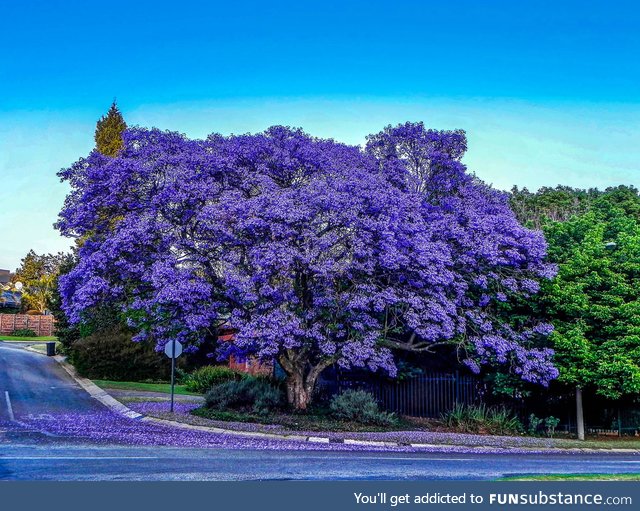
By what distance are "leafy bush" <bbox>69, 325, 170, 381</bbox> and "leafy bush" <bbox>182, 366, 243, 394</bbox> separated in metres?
3.77

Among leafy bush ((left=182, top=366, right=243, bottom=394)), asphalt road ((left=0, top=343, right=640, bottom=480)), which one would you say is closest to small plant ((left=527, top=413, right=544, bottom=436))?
asphalt road ((left=0, top=343, right=640, bottom=480))

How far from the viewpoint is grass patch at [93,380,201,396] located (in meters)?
32.9

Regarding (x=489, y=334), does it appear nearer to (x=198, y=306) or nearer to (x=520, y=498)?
(x=198, y=306)

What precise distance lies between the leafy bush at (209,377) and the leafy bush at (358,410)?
1068 centimetres

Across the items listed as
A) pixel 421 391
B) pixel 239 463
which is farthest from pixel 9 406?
pixel 421 391

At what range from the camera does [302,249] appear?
68.2 ft

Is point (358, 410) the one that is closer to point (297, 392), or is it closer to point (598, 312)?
point (297, 392)

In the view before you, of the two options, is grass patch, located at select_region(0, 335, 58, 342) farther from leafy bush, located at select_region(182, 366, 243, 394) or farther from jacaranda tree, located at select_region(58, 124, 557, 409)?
jacaranda tree, located at select_region(58, 124, 557, 409)

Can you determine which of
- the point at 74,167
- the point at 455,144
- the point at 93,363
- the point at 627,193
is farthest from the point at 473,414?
the point at 627,193

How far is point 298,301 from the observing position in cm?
2212

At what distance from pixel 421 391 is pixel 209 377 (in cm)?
1217

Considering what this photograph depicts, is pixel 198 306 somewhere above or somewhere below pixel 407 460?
above

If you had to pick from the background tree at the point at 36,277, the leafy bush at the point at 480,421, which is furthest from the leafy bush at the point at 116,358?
the background tree at the point at 36,277

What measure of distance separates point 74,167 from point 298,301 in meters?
9.64
